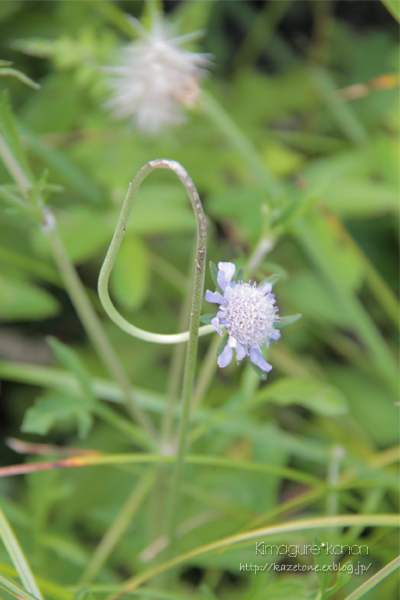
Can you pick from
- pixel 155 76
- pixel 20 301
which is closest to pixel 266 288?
pixel 20 301

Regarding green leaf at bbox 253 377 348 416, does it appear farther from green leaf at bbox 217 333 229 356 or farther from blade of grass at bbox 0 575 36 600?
blade of grass at bbox 0 575 36 600

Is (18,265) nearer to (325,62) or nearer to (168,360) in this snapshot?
(168,360)

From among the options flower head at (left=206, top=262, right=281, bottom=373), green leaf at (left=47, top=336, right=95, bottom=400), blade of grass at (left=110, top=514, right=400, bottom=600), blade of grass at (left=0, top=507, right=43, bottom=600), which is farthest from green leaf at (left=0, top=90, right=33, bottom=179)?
blade of grass at (left=110, top=514, right=400, bottom=600)

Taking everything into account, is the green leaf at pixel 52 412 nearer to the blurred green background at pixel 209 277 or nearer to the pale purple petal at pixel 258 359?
the blurred green background at pixel 209 277

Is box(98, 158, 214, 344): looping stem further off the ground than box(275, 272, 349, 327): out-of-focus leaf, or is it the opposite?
box(275, 272, 349, 327): out-of-focus leaf

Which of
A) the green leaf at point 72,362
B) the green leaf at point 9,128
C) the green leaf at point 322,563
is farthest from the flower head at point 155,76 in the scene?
the green leaf at point 322,563

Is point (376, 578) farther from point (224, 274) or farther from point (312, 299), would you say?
point (312, 299)
